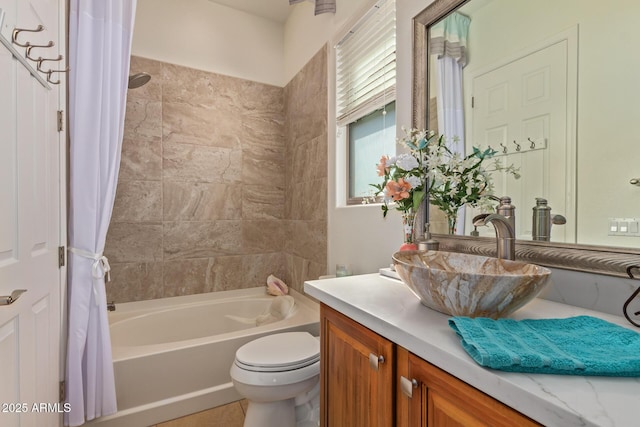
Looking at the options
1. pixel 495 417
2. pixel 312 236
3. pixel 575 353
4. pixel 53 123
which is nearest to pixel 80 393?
pixel 53 123

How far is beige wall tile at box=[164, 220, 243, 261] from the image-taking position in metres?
2.44

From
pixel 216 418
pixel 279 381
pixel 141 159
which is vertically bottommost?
pixel 216 418

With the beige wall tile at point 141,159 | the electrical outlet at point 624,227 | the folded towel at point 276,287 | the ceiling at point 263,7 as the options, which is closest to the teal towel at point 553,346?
the electrical outlet at point 624,227

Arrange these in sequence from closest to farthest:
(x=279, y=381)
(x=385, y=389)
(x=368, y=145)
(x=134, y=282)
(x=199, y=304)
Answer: (x=385, y=389)
(x=279, y=381)
(x=368, y=145)
(x=134, y=282)
(x=199, y=304)

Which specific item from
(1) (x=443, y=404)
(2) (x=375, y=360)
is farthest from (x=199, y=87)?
(1) (x=443, y=404)

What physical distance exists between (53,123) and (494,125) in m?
1.79

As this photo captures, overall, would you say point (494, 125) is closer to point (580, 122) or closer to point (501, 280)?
point (580, 122)

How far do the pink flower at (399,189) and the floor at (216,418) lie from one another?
1.57 metres

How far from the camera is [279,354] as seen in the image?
4.64ft

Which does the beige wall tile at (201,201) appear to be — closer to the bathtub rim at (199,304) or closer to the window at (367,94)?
the bathtub rim at (199,304)

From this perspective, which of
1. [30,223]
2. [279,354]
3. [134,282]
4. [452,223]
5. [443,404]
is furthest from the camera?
[134,282]

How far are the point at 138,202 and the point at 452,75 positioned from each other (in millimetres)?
2320

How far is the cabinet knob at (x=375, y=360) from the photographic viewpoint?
2.35 feet

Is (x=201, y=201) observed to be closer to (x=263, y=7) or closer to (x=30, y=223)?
(x=30, y=223)
